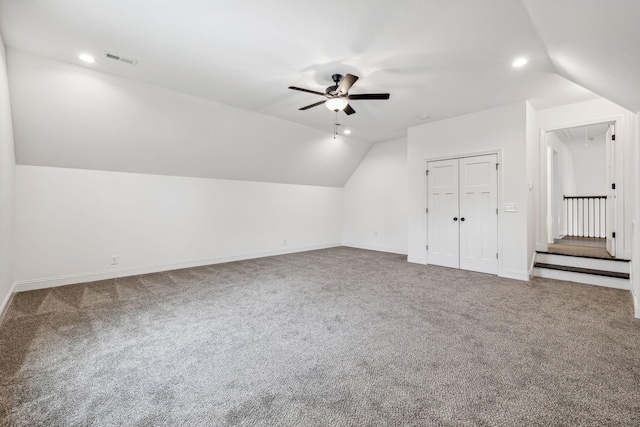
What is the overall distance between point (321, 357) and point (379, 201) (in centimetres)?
556

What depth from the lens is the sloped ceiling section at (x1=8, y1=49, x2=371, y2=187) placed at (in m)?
3.42

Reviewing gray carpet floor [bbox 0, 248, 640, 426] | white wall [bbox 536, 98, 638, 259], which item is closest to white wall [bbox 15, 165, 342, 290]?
gray carpet floor [bbox 0, 248, 640, 426]

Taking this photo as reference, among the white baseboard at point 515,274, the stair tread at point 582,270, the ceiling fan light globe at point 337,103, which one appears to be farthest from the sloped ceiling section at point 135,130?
the stair tread at point 582,270

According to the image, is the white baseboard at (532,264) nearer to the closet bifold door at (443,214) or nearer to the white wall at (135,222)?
the closet bifold door at (443,214)

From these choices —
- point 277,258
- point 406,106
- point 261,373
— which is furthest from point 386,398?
point 277,258

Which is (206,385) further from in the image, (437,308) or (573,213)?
(573,213)

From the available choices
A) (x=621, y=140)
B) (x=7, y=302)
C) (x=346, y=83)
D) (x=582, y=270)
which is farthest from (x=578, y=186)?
(x=7, y=302)

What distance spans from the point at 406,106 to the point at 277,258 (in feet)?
13.5

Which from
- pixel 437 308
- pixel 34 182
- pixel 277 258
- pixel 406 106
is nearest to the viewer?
pixel 437 308

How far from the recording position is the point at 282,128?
5551 millimetres

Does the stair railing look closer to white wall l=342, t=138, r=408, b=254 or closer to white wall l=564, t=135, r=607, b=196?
white wall l=564, t=135, r=607, b=196

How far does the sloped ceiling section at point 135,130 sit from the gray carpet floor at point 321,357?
83.6 inches

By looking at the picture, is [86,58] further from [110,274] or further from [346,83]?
[110,274]

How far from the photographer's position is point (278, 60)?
10.3 ft
